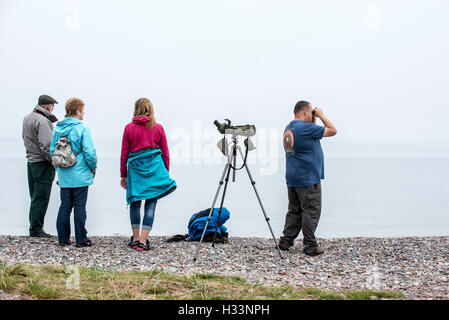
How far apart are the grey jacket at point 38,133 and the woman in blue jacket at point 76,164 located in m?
0.65

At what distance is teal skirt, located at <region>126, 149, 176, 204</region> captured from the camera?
297 inches

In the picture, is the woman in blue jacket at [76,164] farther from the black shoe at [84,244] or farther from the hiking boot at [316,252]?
the hiking boot at [316,252]

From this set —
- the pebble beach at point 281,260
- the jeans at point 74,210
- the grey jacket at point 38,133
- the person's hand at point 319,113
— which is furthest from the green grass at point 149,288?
the grey jacket at point 38,133

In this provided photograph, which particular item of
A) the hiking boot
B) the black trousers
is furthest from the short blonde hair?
the hiking boot

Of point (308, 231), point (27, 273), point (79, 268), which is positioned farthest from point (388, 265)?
point (27, 273)

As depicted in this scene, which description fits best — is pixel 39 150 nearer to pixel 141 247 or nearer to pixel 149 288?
pixel 141 247

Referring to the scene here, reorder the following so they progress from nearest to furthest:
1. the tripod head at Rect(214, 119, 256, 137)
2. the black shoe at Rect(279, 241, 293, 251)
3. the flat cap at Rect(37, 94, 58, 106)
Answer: the tripod head at Rect(214, 119, 256, 137) → the black shoe at Rect(279, 241, 293, 251) → the flat cap at Rect(37, 94, 58, 106)

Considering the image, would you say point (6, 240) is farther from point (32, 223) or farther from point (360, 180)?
point (360, 180)

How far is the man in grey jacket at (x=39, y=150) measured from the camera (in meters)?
8.34

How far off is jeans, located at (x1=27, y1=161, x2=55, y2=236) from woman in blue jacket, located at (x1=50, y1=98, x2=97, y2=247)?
832mm

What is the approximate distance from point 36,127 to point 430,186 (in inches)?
1049

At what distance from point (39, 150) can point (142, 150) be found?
1.92m

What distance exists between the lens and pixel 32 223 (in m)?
8.59

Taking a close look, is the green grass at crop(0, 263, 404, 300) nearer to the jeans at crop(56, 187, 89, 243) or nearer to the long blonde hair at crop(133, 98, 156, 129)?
the jeans at crop(56, 187, 89, 243)
